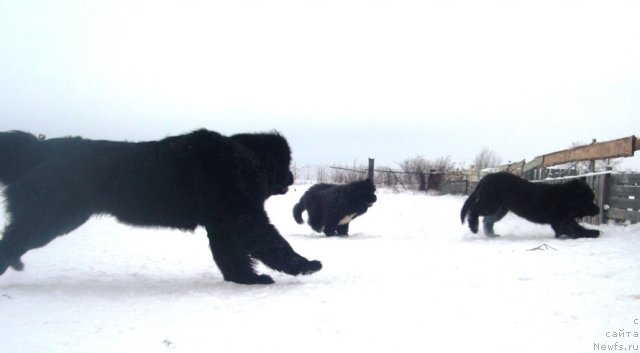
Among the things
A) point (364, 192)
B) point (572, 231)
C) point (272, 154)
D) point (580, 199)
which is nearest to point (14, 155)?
point (272, 154)

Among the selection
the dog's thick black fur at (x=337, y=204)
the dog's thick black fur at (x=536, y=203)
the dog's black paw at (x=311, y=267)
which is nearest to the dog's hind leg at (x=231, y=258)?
the dog's black paw at (x=311, y=267)

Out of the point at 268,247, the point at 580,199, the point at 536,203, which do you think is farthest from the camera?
the point at 536,203

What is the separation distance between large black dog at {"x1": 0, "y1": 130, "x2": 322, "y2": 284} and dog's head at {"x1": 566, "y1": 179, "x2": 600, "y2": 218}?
242 inches

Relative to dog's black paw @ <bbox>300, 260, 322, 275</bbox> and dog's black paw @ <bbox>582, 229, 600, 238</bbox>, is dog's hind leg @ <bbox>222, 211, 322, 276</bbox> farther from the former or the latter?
dog's black paw @ <bbox>582, 229, 600, 238</bbox>

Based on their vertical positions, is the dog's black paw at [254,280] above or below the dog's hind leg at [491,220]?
below

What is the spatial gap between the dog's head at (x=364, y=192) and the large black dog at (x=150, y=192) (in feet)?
24.2

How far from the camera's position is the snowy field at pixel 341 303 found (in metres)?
3.07

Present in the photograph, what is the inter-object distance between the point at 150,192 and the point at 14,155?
4.21 feet

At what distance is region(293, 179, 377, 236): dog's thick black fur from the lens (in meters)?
12.6

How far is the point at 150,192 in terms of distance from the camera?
209 inches

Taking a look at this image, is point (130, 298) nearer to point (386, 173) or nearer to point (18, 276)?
point (18, 276)

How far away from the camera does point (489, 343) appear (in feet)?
9.79

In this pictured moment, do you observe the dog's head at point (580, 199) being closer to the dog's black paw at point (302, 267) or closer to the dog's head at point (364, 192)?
the dog's head at point (364, 192)

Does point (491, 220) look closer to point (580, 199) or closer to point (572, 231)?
point (580, 199)
